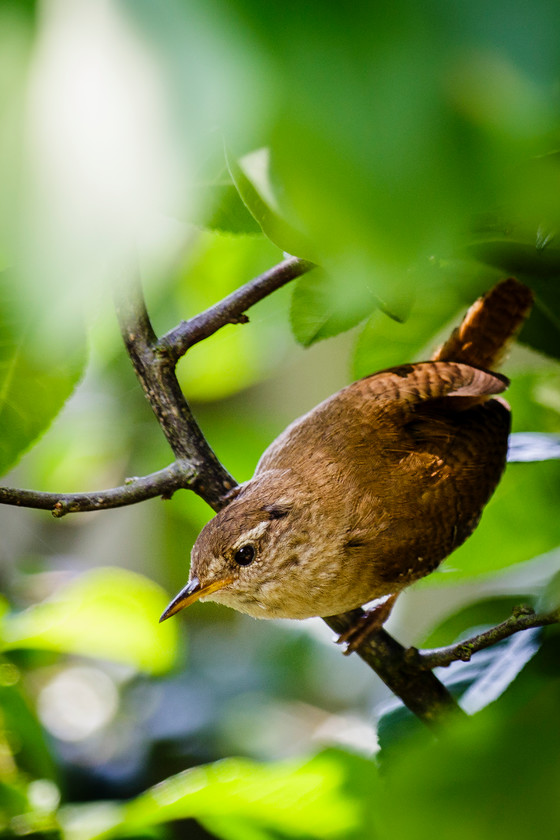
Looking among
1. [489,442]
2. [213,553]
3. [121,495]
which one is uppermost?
[121,495]

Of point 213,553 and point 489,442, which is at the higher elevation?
point 213,553

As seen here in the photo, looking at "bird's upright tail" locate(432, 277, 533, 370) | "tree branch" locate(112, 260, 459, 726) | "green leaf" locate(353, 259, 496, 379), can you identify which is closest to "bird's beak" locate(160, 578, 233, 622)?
"tree branch" locate(112, 260, 459, 726)

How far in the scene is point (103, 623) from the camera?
1.41 meters

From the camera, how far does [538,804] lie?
1.12ft

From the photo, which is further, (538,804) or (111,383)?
(111,383)

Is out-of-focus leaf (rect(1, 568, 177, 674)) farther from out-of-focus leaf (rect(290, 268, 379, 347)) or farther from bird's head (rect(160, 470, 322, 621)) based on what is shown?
out-of-focus leaf (rect(290, 268, 379, 347))

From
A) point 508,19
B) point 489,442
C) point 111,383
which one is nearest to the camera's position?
point 508,19

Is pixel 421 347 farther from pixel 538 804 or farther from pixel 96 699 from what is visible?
pixel 96 699

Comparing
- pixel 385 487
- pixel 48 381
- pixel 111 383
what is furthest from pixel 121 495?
pixel 111 383

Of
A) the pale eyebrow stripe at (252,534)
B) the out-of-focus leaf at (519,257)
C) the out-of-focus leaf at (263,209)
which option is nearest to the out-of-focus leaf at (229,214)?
the out-of-focus leaf at (263,209)

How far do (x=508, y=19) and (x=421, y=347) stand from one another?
3.07ft

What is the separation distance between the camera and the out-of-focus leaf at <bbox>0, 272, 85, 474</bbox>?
0.83 metres

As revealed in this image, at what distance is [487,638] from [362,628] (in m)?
0.21

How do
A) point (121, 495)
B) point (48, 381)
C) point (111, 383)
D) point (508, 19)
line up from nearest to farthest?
point (508, 19)
point (121, 495)
point (48, 381)
point (111, 383)
